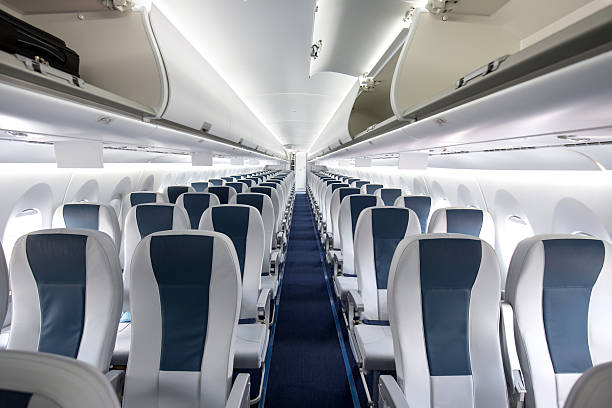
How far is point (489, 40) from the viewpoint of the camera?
2.41 metres

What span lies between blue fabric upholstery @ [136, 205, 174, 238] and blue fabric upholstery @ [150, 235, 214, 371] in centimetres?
175

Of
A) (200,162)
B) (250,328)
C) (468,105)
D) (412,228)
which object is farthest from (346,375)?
(200,162)

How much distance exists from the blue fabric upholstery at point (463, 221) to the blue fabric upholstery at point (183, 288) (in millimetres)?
2676

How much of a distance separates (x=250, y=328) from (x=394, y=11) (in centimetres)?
310

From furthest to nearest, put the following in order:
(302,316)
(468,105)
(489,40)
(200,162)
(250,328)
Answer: (200,162) < (302,316) < (250,328) < (489,40) < (468,105)

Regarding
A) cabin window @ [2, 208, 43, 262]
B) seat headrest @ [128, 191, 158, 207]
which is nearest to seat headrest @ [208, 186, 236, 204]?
seat headrest @ [128, 191, 158, 207]

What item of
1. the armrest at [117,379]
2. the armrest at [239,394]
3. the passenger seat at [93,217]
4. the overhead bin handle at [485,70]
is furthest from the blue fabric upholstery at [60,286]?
the overhead bin handle at [485,70]

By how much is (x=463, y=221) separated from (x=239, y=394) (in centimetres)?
296

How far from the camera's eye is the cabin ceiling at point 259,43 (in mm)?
3238

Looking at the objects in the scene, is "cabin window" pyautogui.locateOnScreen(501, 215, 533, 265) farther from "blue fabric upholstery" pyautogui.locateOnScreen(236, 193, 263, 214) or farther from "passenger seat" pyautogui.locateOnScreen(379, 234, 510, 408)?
"blue fabric upholstery" pyautogui.locateOnScreen(236, 193, 263, 214)

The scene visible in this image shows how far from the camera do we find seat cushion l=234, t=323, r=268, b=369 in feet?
8.13

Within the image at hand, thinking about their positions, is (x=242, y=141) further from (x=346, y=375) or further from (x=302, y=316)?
(x=346, y=375)

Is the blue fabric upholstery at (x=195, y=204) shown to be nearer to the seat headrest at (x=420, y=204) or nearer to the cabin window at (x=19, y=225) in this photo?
the cabin window at (x=19, y=225)

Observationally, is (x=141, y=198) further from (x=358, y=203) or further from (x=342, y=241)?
(x=358, y=203)
